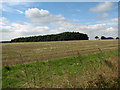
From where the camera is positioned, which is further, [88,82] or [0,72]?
[0,72]

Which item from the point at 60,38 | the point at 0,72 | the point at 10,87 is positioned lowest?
the point at 10,87

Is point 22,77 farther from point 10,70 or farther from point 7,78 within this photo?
point 10,70

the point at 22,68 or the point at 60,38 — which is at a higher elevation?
the point at 60,38

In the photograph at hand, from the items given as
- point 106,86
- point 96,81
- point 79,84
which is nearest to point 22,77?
point 79,84

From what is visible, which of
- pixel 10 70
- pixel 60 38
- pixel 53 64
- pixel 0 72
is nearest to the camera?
pixel 0 72

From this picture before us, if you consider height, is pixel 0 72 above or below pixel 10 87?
above

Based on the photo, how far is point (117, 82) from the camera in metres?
4.16

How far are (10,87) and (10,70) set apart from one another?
2.15 m

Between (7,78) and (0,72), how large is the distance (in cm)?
86

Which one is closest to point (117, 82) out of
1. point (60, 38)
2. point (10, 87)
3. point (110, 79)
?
point (110, 79)

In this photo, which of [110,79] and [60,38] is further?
[60,38]

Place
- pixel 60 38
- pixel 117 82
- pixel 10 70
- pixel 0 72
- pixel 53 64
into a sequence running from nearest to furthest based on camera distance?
pixel 117 82
pixel 0 72
pixel 10 70
pixel 53 64
pixel 60 38

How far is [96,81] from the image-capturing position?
167 inches

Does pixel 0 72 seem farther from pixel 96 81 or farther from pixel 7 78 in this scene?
pixel 96 81
